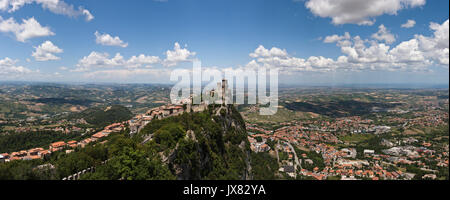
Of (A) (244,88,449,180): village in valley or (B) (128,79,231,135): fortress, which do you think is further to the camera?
(A) (244,88,449,180): village in valley

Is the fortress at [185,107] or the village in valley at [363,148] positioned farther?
the village in valley at [363,148]

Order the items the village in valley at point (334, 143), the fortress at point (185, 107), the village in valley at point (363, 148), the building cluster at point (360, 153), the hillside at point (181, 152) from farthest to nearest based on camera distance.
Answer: the village in valley at point (363, 148), the building cluster at point (360, 153), the village in valley at point (334, 143), the fortress at point (185, 107), the hillside at point (181, 152)

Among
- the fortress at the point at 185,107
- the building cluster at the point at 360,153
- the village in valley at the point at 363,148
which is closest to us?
the fortress at the point at 185,107

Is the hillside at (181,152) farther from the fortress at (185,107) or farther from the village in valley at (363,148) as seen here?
the village in valley at (363,148)

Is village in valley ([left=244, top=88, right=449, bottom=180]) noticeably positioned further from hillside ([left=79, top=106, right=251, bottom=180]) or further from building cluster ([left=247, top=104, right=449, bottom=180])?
hillside ([left=79, top=106, right=251, bottom=180])

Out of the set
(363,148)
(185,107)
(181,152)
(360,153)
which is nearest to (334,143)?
(363,148)

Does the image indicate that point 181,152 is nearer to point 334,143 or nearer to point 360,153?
point 360,153

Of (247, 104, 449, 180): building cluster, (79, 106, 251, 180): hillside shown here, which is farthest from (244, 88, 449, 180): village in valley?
(79, 106, 251, 180): hillside

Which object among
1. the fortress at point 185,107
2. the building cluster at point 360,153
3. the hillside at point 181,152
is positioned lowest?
the building cluster at point 360,153

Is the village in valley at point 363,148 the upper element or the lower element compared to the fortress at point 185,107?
lower

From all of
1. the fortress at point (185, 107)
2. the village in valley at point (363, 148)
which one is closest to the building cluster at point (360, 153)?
the village in valley at point (363, 148)
